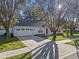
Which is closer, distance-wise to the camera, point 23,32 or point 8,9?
point 8,9

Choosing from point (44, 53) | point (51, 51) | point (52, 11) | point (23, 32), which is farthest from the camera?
point (23, 32)

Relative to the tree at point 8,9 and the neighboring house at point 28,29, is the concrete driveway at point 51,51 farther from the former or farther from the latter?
the neighboring house at point 28,29

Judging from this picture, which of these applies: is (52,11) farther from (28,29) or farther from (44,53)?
(44,53)

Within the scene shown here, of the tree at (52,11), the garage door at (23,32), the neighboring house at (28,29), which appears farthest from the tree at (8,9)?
the neighboring house at (28,29)

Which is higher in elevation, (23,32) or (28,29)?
(28,29)

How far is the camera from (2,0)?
2206cm

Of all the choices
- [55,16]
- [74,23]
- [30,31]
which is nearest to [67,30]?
[74,23]

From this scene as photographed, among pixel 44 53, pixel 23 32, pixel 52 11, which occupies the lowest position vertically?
pixel 44 53

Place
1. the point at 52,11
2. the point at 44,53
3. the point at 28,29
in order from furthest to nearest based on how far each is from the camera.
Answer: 1. the point at 28,29
2. the point at 52,11
3. the point at 44,53

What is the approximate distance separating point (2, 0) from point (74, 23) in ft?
83.1

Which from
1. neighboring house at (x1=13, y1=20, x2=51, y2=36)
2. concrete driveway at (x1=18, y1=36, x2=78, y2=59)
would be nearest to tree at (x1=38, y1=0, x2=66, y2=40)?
neighboring house at (x1=13, y1=20, x2=51, y2=36)

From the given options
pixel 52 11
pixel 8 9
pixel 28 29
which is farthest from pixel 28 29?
pixel 8 9

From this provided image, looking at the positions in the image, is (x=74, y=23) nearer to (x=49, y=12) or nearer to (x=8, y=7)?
(x=49, y=12)

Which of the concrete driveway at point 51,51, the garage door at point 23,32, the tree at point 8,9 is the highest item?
the tree at point 8,9
